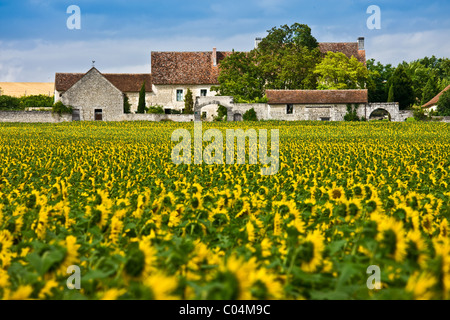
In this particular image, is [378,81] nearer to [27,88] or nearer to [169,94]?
[169,94]

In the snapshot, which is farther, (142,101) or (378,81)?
(378,81)

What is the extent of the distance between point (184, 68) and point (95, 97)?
14134 mm

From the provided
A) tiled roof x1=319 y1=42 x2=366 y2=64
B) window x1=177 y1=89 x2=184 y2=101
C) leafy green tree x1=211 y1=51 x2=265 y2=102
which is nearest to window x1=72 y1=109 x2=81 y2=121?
window x1=177 y1=89 x2=184 y2=101

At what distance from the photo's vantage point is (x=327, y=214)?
16.2ft

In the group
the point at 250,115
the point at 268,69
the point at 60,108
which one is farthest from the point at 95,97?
the point at 268,69

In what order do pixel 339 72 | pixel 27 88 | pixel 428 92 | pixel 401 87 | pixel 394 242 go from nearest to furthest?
pixel 394 242, pixel 339 72, pixel 401 87, pixel 428 92, pixel 27 88

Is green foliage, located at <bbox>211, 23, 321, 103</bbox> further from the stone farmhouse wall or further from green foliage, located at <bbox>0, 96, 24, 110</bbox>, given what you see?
green foliage, located at <bbox>0, 96, 24, 110</bbox>

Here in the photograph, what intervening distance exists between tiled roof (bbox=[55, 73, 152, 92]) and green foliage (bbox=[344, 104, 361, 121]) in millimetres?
24007

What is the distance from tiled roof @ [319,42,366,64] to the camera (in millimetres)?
65312

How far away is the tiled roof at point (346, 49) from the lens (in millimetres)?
65312

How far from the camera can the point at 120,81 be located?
6231cm

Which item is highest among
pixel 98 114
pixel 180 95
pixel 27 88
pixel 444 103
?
pixel 27 88
